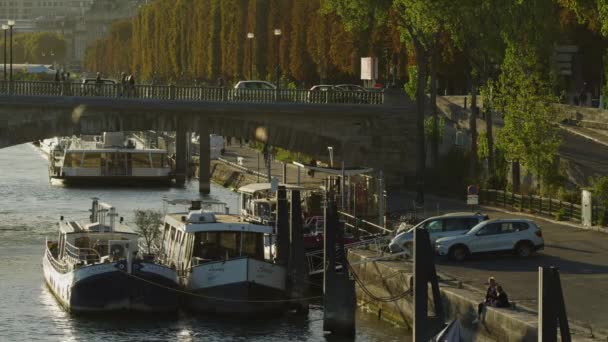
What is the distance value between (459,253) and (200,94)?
40.6 m

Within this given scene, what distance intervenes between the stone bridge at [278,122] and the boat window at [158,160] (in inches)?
943

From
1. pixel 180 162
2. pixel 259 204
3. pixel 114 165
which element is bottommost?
pixel 114 165

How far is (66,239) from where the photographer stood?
6662 cm

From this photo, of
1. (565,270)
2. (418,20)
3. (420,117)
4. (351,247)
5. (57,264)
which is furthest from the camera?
(420,117)

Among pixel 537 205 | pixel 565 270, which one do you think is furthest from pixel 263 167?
pixel 565 270

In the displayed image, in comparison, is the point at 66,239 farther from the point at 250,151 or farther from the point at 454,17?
the point at 250,151

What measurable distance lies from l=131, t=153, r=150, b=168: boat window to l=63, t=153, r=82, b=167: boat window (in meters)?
3.71

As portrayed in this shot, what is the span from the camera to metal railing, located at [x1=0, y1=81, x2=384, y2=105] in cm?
9619

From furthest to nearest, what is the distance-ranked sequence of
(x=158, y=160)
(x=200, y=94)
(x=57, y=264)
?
1. (x=158, y=160)
2. (x=200, y=94)
3. (x=57, y=264)

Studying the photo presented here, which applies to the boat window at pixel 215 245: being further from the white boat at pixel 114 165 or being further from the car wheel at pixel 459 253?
the white boat at pixel 114 165

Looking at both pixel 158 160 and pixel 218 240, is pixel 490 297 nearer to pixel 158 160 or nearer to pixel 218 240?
pixel 218 240

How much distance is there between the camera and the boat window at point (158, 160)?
123125 millimetres

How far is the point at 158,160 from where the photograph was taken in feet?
406

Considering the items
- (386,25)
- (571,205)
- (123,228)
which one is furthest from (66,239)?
(386,25)
